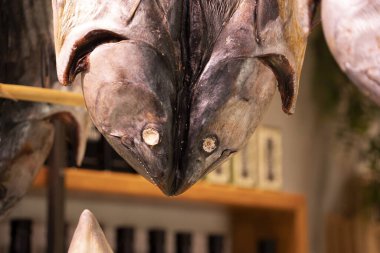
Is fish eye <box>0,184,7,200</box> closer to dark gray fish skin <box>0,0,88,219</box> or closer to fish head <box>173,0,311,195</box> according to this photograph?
dark gray fish skin <box>0,0,88,219</box>

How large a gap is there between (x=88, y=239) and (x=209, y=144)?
0.10m

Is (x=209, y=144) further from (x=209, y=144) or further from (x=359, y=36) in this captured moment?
(x=359, y=36)

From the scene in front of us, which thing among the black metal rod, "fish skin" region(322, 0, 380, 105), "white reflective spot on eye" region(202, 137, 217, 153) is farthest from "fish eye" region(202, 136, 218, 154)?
the black metal rod

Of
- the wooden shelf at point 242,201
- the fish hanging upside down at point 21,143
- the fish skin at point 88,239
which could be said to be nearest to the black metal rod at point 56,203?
the fish hanging upside down at point 21,143

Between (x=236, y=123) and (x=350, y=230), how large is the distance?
1.88 m

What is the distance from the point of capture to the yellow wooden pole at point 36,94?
1.57 ft

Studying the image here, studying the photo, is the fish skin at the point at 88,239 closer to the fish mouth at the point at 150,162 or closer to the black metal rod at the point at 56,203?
the fish mouth at the point at 150,162

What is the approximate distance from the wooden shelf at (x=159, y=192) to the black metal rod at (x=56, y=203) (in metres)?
0.34

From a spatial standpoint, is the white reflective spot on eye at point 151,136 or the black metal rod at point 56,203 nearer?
the white reflective spot on eye at point 151,136

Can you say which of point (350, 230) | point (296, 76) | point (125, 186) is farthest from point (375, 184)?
point (296, 76)

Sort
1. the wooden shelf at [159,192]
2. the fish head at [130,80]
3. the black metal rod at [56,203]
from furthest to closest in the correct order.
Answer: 1. the wooden shelf at [159,192]
2. the black metal rod at [56,203]
3. the fish head at [130,80]

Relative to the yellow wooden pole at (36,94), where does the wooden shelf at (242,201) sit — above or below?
below

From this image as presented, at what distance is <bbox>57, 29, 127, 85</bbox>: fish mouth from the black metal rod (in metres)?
0.32

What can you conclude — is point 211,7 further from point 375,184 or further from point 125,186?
point 375,184
